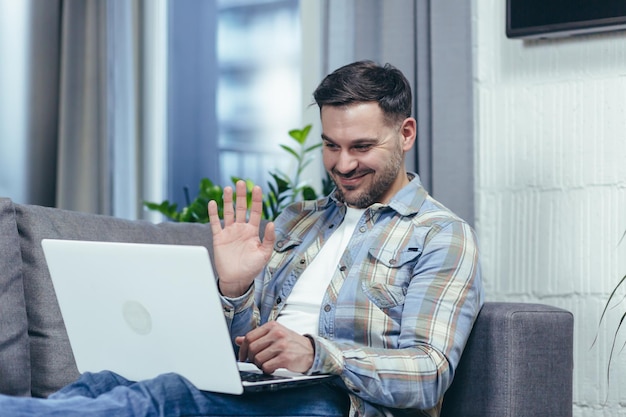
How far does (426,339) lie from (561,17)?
1057 millimetres

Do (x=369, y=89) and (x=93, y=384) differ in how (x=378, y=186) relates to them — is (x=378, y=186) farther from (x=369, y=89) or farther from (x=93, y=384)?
(x=93, y=384)

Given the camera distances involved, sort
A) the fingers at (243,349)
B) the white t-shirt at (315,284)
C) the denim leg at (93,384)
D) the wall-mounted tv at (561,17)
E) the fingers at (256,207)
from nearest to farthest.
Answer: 1. the denim leg at (93,384)
2. the fingers at (243,349)
3. the fingers at (256,207)
4. the white t-shirt at (315,284)
5. the wall-mounted tv at (561,17)

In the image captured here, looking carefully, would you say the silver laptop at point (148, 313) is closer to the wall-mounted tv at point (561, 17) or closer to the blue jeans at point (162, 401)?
the blue jeans at point (162, 401)

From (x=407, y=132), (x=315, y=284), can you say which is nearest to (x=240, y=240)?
(x=315, y=284)

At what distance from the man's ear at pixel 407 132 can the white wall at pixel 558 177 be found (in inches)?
22.8

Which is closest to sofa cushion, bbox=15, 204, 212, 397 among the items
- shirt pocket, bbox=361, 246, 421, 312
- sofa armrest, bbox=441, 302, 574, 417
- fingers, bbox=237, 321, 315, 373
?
fingers, bbox=237, 321, 315, 373

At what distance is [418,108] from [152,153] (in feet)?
4.48

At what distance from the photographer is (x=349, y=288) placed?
181 cm

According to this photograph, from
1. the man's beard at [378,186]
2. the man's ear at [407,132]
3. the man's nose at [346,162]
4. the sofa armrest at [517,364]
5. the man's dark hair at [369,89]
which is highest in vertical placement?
the man's dark hair at [369,89]

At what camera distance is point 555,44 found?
241 centimetres

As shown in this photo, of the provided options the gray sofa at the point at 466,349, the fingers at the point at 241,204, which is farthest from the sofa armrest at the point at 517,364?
the fingers at the point at 241,204

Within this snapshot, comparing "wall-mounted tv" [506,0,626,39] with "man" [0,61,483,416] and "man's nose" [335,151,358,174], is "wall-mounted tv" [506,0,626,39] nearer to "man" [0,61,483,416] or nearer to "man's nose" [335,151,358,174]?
"man" [0,61,483,416]

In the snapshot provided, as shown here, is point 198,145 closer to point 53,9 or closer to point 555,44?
point 53,9

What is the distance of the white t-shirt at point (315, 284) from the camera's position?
1.88 meters
